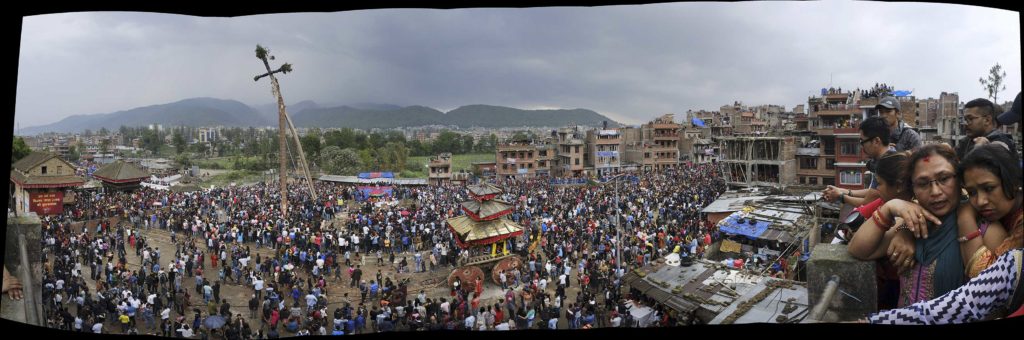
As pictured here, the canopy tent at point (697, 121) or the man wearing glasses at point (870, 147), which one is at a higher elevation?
the canopy tent at point (697, 121)

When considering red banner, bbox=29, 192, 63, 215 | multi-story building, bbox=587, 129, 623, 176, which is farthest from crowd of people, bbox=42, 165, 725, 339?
multi-story building, bbox=587, 129, 623, 176

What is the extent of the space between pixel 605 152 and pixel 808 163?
5.79m

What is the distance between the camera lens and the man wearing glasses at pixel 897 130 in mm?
5918

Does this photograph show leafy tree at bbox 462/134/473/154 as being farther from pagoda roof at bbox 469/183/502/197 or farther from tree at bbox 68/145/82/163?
tree at bbox 68/145/82/163

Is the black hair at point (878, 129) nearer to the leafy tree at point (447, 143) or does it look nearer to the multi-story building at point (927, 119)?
the multi-story building at point (927, 119)

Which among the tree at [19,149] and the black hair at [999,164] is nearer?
the black hair at [999,164]

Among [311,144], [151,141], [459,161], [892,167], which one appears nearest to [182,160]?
[151,141]

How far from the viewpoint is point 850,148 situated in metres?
14.3

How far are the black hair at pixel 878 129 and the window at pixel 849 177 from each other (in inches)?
386

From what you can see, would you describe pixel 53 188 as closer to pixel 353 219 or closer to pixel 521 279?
pixel 353 219

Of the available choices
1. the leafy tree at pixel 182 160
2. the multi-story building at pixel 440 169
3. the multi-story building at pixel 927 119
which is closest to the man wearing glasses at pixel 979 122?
the multi-story building at pixel 927 119

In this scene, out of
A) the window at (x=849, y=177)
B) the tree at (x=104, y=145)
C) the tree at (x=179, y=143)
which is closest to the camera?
the tree at (x=104, y=145)

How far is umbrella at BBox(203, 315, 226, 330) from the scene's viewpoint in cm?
762

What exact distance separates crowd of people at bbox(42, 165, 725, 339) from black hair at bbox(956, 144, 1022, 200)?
14.4 ft
